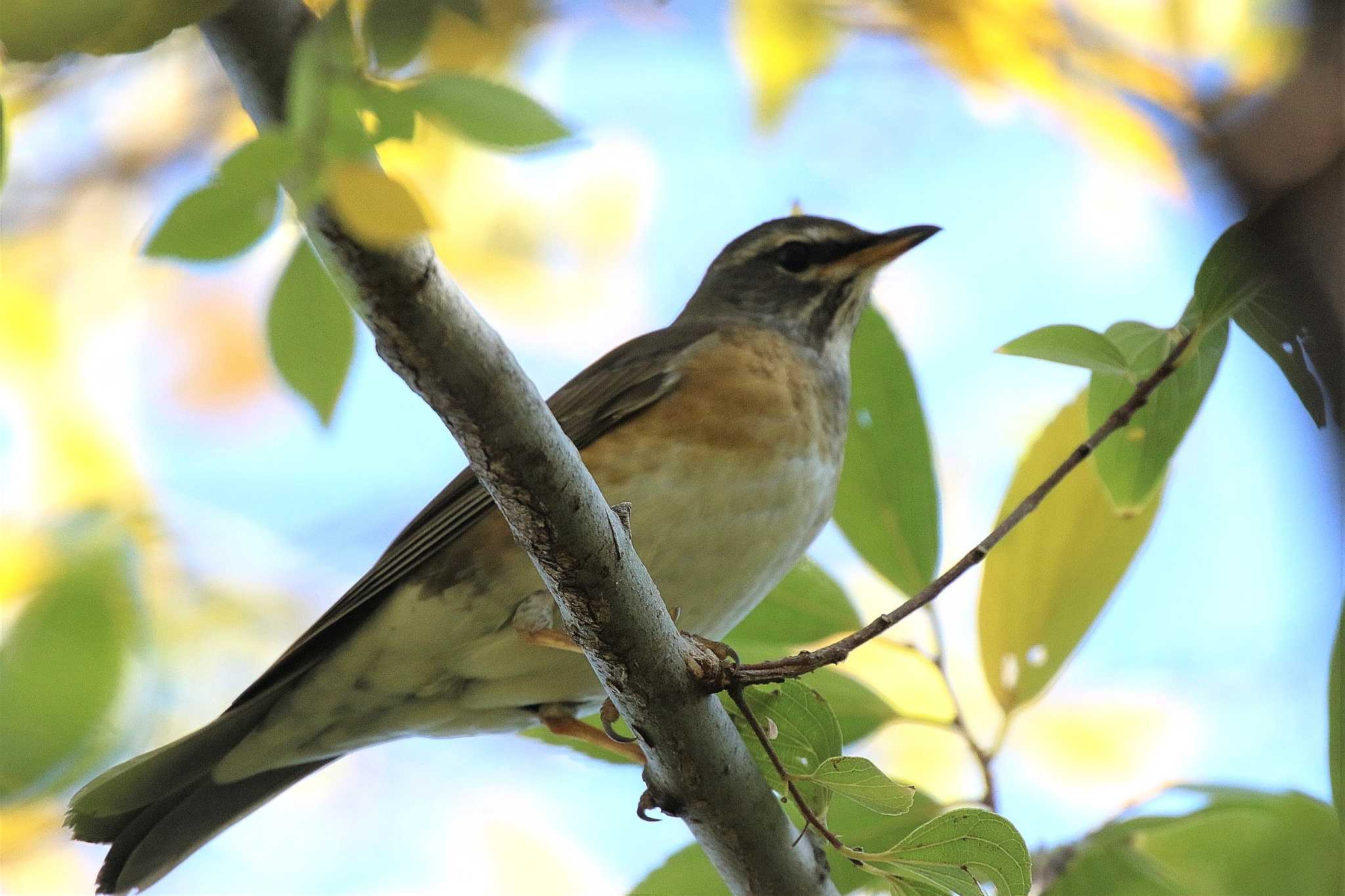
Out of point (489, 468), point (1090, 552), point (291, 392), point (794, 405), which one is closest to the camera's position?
point (291, 392)

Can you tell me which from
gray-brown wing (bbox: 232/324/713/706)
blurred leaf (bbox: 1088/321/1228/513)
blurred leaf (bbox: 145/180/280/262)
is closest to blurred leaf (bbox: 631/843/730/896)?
gray-brown wing (bbox: 232/324/713/706)

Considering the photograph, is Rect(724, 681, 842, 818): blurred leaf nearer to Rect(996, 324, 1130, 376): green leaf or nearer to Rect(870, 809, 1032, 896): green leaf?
Rect(870, 809, 1032, 896): green leaf

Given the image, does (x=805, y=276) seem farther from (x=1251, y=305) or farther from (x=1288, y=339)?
(x=1288, y=339)

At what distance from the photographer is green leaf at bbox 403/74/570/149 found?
1402 mm

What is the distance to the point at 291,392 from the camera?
199cm

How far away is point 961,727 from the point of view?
3.51 meters

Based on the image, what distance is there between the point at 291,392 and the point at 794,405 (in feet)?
9.74

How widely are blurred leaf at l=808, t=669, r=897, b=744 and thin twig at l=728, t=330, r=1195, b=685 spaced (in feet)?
2.45

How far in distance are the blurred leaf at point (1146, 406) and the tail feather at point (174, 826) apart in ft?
10.6

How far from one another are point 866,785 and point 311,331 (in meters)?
1.58

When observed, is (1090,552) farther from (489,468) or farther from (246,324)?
→ (246,324)

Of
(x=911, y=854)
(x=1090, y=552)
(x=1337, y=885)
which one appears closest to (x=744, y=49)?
(x=1090, y=552)

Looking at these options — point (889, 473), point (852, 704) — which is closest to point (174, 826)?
point (852, 704)

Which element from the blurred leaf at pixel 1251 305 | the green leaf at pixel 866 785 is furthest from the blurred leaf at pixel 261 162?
the green leaf at pixel 866 785
